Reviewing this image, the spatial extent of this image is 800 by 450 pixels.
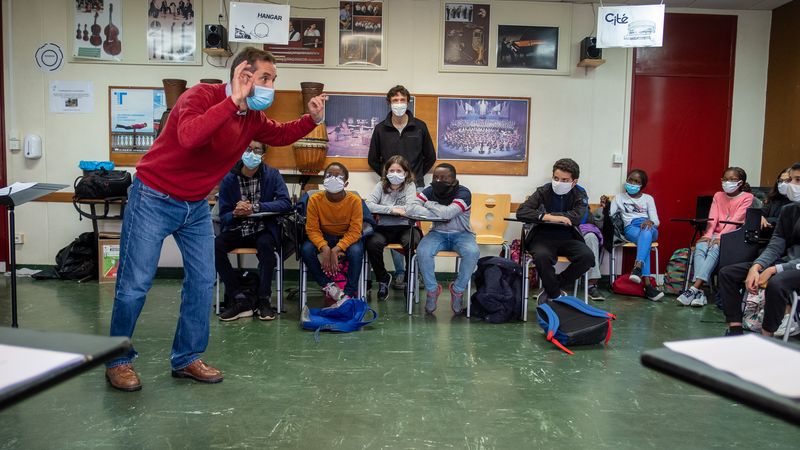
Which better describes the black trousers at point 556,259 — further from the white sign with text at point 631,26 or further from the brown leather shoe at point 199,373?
the brown leather shoe at point 199,373

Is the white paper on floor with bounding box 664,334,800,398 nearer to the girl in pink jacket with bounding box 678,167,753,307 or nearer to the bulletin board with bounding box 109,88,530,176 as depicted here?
the girl in pink jacket with bounding box 678,167,753,307

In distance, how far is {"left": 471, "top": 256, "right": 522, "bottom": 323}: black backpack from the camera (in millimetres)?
4090

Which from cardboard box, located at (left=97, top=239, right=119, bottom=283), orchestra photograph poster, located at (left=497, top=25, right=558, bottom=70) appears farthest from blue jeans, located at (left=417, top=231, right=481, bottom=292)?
cardboard box, located at (left=97, top=239, right=119, bottom=283)

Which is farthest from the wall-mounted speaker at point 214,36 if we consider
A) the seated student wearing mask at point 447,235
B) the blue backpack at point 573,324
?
the blue backpack at point 573,324

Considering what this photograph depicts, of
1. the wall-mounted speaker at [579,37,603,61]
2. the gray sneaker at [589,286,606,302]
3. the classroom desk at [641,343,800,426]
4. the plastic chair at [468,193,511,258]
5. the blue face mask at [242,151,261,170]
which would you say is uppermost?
the wall-mounted speaker at [579,37,603,61]

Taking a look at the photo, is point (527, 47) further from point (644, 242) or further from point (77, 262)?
point (77, 262)

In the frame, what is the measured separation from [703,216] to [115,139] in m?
6.25

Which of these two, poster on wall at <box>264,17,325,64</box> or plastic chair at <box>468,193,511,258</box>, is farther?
poster on wall at <box>264,17,325,64</box>

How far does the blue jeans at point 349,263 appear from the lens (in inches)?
166

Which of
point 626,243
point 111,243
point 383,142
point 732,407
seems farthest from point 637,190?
point 111,243

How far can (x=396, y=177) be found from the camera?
4.57 metres

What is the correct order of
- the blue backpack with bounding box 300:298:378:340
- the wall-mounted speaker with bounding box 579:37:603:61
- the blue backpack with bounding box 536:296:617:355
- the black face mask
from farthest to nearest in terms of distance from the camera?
the wall-mounted speaker with bounding box 579:37:603:61 → the black face mask → the blue backpack with bounding box 300:298:378:340 → the blue backpack with bounding box 536:296:617:355

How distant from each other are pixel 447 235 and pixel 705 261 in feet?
7.91

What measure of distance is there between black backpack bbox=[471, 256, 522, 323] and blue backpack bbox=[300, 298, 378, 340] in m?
0.85
